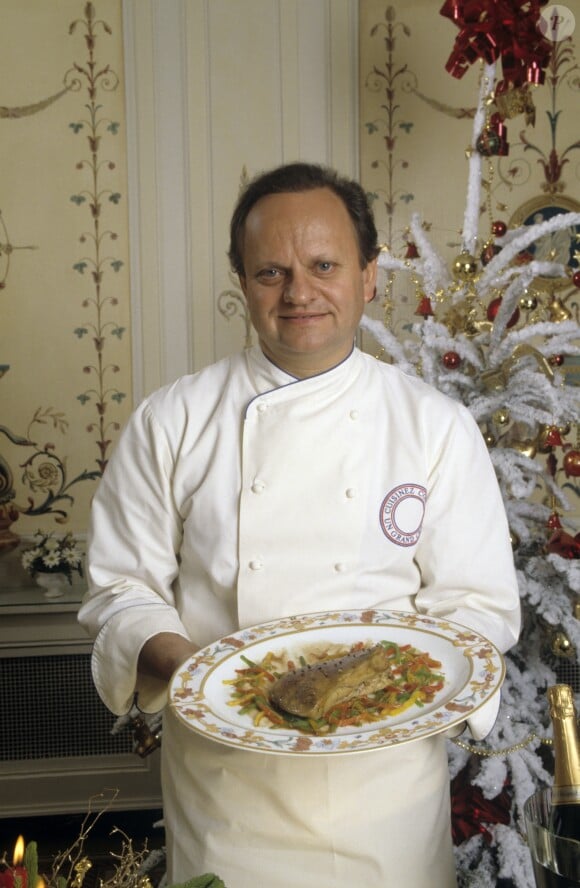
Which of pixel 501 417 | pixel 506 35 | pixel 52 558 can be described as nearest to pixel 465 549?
pixel 501 417

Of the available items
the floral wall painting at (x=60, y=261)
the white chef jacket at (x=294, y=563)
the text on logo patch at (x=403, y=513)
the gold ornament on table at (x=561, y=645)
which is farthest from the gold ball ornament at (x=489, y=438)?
the floral wall painting at (x=60, y=261)

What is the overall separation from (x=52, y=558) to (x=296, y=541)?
1.73 m

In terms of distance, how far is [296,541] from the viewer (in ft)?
4.82

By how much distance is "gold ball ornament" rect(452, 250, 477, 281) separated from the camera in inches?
91.5

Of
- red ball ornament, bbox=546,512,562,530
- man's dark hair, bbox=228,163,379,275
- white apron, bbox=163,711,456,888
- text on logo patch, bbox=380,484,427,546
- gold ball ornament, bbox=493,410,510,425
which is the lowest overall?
white apron, bbox=163,711,456,888

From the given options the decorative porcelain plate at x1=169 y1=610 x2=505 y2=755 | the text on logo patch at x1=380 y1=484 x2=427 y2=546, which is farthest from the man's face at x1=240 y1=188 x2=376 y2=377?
the decorative porcelain plate at x1=169 y1=610 x2=505 y2=755

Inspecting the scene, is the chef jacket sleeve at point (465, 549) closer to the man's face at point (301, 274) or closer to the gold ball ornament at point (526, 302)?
the man's face at point (301, 274)

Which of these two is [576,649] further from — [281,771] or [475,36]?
[475,36]

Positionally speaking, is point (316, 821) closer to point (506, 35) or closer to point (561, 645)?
point (561, 645)

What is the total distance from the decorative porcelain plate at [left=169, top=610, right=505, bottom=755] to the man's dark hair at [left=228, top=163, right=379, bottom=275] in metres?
0.58

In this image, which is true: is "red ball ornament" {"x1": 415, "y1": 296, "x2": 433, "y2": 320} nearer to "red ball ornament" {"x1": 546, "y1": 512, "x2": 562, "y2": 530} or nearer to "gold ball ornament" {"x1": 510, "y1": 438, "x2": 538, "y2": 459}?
"gold ball ornament" {"x1": 510, "y1": 438, "x2": 538, "y2": 459}

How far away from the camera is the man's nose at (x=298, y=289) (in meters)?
1.45

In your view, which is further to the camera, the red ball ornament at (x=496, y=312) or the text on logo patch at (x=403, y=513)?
the red ball ornament at (x=496, y=312)

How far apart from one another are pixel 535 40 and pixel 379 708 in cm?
184
